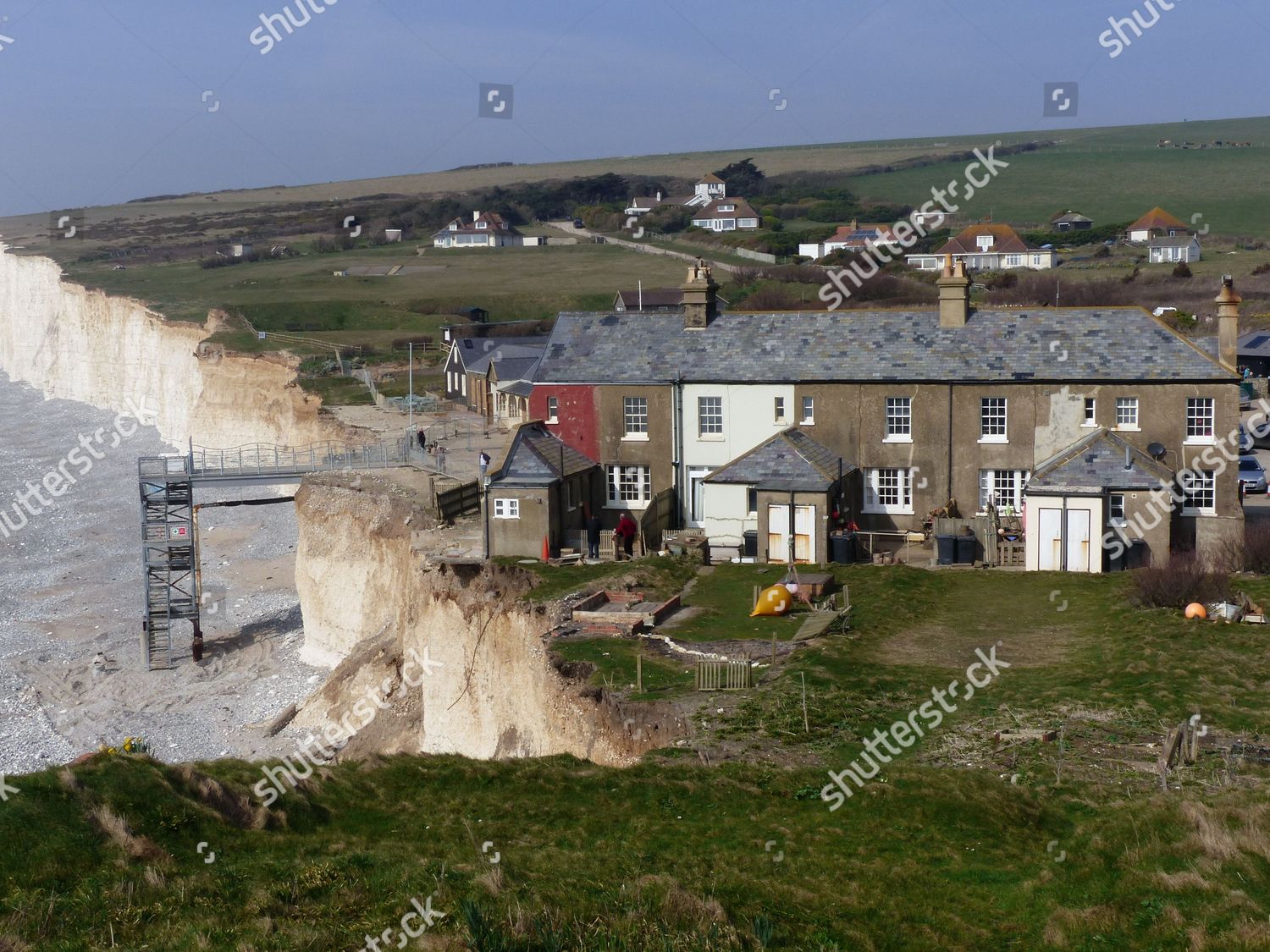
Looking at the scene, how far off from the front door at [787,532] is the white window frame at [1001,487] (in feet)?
17.2

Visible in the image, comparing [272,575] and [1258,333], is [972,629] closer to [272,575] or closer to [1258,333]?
[272,575]

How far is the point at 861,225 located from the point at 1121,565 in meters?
112

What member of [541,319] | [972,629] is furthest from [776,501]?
[541,319]

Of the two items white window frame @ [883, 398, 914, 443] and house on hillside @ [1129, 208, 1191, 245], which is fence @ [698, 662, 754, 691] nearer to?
white window frame @ [883, 398, 914, 443]

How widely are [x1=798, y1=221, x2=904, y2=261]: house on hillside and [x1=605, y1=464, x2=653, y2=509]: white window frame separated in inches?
3100

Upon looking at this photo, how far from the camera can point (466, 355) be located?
242ft

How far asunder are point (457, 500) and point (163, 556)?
13934mm

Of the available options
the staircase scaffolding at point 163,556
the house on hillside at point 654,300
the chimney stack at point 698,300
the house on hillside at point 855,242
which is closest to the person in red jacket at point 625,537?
the chimney stack at point 698,300

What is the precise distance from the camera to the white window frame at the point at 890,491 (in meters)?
37.9

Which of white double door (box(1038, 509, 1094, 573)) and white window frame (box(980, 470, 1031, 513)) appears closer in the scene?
white double door (box(1038, 509, 1094, 573))

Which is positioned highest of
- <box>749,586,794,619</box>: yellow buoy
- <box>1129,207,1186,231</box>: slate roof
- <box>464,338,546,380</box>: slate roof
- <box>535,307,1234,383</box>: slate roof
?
<box>1129,207,1186,231</box>: slate roof

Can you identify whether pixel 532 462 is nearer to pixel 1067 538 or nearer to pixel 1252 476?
pixel 1067 538

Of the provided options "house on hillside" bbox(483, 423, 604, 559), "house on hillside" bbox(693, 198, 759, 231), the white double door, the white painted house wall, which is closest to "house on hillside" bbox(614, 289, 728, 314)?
the white painted house wall

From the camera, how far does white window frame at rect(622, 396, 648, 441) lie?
39.9m
